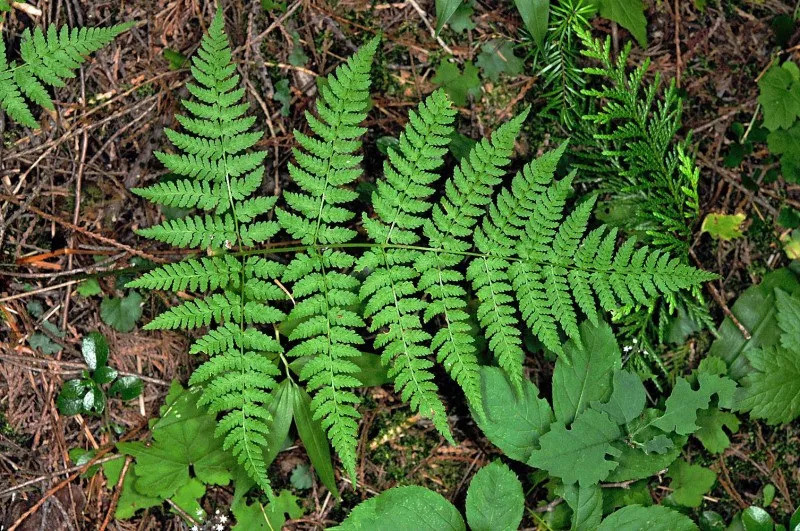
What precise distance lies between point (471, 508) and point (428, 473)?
0.39 metres

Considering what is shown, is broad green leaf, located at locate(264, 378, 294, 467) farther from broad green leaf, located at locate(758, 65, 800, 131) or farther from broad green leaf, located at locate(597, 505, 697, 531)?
broad green leaf, located at locate(758, 65, 800, 131)

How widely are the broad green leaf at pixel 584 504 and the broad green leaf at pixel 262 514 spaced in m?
1.63

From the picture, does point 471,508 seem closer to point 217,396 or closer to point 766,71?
point 217,396

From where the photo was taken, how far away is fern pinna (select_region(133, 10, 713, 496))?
11.5ft

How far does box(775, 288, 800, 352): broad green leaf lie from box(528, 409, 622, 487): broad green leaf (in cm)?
127

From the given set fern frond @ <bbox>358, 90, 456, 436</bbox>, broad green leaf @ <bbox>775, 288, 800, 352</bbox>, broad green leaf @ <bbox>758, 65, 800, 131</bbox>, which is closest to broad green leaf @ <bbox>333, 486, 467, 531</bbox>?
fern frond @ <bbox>358, 90, 456, 436</bbox>

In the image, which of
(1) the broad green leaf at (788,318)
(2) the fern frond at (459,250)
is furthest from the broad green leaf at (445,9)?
(1) the broad green leaf at (788,318)

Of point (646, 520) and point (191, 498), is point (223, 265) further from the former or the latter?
point (646, 520)

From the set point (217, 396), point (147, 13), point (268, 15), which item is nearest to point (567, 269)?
point (217, 396)

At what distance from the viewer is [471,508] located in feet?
13.0

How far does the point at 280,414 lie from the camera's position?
12.8 feet

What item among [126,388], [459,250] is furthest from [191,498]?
[459,250]

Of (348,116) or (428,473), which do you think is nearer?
(348,116)

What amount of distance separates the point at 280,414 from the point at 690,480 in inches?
102
